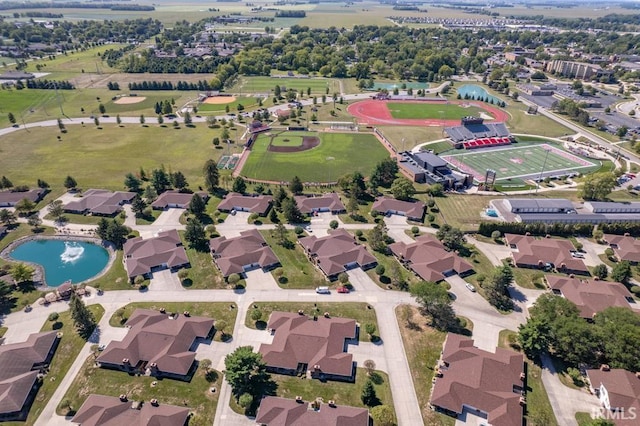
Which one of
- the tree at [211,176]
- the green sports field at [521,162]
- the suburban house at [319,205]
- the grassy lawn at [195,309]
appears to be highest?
the tree at [211,176]

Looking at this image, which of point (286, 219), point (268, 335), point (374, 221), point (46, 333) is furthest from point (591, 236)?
point (46, 333)

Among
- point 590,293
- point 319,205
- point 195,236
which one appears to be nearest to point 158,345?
point 195,236

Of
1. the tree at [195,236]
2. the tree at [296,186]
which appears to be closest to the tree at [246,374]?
the tree at [195,236]

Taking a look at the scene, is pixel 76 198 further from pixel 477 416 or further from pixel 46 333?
pixel 477 416

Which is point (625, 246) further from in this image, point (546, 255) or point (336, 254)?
point (336, 254)

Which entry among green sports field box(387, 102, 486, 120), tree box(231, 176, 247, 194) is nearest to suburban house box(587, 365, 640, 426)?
tree box(231, 176, 247, 194)

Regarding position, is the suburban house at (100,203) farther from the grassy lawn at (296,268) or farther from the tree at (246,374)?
the tree at (246,374)
